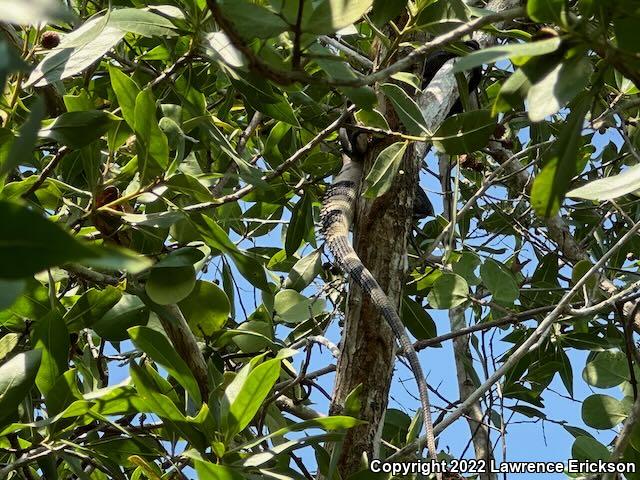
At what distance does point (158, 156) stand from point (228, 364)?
0.86 m

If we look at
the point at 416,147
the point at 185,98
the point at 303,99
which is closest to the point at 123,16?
the point at 185,98

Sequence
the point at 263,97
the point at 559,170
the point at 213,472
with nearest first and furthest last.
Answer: the point at 559,170 → the point at 213,472 → the point at 263,97

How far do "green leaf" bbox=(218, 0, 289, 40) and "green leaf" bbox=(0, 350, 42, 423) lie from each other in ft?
1.94

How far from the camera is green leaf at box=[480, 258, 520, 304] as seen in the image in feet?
7.61

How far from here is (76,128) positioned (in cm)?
129

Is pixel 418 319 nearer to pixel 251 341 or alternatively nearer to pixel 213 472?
pixel 251 341

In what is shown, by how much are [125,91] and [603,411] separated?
1.28 metres

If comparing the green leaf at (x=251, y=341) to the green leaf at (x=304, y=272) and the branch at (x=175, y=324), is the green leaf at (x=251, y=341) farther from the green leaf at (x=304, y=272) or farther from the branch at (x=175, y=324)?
the green leaf at (x=304, y=272)

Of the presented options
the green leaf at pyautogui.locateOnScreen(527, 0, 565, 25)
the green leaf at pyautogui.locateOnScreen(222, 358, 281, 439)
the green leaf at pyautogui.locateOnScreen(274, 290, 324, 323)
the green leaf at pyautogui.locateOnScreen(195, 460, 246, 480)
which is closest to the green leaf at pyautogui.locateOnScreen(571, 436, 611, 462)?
the green leaf at pyautogui.locateOnScreen(274, 290, 324, 323)

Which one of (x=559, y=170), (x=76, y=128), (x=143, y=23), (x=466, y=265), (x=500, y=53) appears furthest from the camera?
(x=466, y=265)

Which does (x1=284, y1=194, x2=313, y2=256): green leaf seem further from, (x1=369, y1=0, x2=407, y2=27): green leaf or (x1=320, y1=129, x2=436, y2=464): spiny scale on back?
(x1=369, y1=0, x2=407, y2=27): green leaf

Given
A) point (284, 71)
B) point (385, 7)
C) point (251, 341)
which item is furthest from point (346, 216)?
point (284, 71)

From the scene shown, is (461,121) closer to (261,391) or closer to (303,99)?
(303,99)

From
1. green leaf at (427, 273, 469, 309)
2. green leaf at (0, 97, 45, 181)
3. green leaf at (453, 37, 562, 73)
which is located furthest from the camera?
green leaf at (427, 273, 469, 309)
